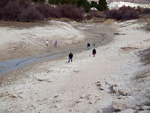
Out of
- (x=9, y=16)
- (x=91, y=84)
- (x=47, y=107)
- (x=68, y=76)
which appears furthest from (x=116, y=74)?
(x=9, y=16)

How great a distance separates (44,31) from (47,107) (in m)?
25.4

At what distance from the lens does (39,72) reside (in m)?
15.0

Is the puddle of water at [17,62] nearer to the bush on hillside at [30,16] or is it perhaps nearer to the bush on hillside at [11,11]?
the bush on hillside at [30,16]

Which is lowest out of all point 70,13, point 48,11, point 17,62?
point 17,62

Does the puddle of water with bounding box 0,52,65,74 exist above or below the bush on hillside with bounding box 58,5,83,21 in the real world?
below

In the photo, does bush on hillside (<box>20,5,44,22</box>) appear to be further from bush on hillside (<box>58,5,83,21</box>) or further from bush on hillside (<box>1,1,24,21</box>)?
bush on hillside (<box>58,5,83,21</box>)

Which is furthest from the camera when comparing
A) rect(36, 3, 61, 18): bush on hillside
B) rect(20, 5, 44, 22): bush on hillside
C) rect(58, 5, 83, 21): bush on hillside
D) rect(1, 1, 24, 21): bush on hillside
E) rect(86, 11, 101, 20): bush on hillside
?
rect(86, 11, 101, 20): bush on hillside

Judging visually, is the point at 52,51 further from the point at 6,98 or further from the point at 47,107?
the point at 47,107

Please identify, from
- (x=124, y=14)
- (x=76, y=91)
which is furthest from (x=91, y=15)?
(x=76, y=91)

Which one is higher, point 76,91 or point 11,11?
point 11,11

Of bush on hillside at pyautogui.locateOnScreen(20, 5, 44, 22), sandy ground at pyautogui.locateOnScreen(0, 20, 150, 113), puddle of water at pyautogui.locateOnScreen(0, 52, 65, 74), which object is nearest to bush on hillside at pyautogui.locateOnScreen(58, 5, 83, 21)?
bush on hillside at pyautogui.locateOnScreen(20, 5, 44, 22)

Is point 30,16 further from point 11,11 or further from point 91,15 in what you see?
point 91,15

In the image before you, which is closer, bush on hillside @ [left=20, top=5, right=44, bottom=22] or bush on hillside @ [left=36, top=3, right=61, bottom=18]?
bush on hillside @ [left=20, top=5, right=44, bottom=22]

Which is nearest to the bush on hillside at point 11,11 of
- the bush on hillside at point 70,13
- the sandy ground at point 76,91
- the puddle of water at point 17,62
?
the puddle of water at point 17,62
